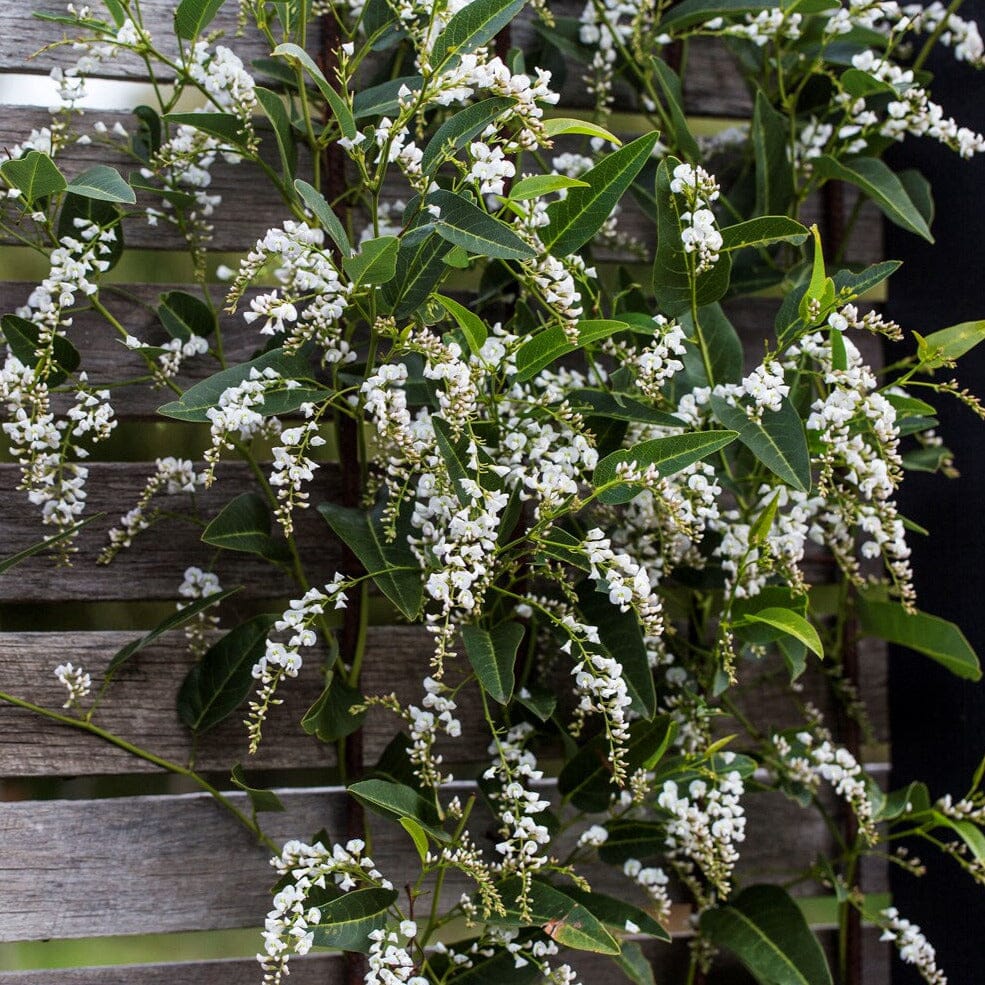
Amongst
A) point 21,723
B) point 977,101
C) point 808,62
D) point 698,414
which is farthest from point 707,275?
point 21,723

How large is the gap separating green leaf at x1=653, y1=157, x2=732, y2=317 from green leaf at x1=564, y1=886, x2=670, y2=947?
66cm

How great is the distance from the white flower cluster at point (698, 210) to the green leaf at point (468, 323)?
0.22 m

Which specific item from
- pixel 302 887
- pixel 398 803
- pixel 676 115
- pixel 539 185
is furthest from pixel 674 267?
Answer: pixel 302 887

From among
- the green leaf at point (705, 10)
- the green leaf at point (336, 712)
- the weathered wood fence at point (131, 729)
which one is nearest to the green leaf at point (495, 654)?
the green leaf at point (336, 712)

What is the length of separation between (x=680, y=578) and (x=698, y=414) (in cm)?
23

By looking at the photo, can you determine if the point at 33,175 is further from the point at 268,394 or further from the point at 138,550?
the point at 138,550

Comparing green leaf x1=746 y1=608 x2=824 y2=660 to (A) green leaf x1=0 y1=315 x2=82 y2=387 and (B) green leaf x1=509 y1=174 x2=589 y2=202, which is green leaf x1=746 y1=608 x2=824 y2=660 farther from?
(A) green leaf x1=0 y1=315 x2=82 y2=387

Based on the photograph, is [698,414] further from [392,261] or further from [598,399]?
[392,261]

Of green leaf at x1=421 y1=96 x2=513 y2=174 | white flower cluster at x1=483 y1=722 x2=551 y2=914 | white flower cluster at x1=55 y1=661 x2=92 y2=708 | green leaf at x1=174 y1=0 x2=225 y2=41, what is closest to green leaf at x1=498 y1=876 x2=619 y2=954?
white flower cluster at x1=483 y1=722 x2=551 y2=914

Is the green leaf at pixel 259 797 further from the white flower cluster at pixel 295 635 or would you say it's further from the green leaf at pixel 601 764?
the green leaf at pixel 601 764

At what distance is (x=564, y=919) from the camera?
1060 millimetres

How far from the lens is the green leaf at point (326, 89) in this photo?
914 millimetres

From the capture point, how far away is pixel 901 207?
1293 millimetres

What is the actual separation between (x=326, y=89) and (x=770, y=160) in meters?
0.61
